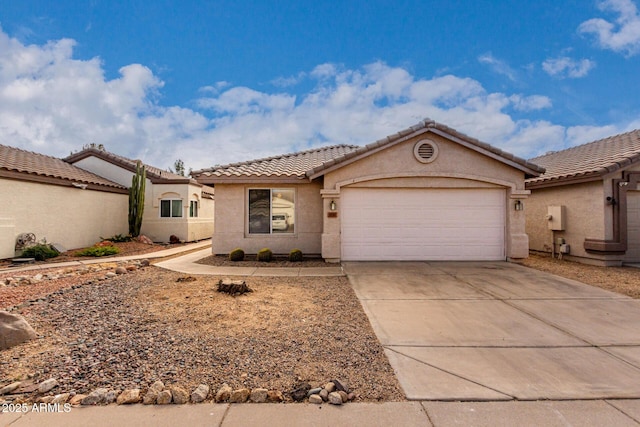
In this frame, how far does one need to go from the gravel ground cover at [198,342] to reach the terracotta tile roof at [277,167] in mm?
5300

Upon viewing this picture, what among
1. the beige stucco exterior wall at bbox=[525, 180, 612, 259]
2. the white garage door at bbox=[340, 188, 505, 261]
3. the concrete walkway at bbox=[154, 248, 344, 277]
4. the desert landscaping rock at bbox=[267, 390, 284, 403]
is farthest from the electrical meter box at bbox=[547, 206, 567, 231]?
the desert landscaping rock at bbox=[267, 390, 284, 403]

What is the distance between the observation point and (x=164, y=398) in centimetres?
284

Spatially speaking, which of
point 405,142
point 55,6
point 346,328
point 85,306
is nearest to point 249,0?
point 55,6

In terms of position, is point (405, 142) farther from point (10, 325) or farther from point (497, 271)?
point (10, 325)

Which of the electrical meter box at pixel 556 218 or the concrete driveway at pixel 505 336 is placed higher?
the electrical meter box at pixel 556 218

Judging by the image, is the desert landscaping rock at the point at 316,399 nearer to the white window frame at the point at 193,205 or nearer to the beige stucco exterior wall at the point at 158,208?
the beige stucco exterior wall at the point at 158,208

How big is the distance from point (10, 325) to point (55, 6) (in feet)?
41.7

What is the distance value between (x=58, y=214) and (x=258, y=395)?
14528 millimetres

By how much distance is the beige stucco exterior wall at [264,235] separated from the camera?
11172 millimetres

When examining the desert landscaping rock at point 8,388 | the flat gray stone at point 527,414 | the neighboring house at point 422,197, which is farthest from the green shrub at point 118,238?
the flat gray stone at point 527,414

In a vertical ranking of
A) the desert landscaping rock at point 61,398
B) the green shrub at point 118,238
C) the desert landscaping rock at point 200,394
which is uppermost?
the green shrub at point 118,238

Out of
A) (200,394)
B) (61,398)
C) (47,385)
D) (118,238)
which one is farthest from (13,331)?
(118,238)

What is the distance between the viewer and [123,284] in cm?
703

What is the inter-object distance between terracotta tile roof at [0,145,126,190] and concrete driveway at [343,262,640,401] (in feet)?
42.5
